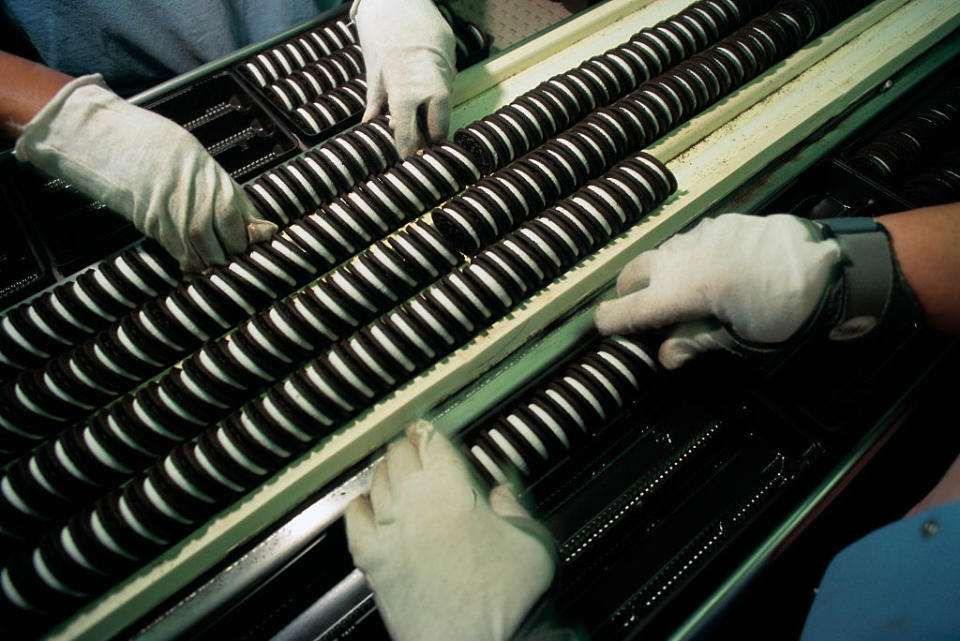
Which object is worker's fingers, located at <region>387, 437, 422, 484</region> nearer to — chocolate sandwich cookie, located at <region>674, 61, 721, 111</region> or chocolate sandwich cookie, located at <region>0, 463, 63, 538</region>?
chocolate sandwich cookie, located at <region>0, 463, 63, 538</region>

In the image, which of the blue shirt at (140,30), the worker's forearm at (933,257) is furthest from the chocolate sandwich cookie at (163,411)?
the blue shirt at (140,30)

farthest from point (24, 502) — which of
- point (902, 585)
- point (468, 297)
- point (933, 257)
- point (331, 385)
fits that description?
point (933, 257)

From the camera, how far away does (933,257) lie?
884 mm

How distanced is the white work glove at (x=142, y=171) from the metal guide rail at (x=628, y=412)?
0.49 metres

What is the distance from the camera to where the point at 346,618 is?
954 millimetres

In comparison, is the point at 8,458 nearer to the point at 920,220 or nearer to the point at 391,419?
the point at 391,419

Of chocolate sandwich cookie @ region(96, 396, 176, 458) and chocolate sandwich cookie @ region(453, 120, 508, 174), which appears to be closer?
chocolate sandwich cookie @ region(96, 396, 176, 458)

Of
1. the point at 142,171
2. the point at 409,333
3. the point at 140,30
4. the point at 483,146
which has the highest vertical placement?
the point at 140,30

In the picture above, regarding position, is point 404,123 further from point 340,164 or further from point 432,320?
point 432,320

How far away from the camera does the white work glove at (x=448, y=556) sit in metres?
0.80

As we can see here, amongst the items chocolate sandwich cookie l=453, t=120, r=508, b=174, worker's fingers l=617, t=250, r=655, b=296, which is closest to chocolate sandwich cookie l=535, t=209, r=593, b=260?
worker's fingers l=617, t=250, r=655, b=296

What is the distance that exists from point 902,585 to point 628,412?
50 cm

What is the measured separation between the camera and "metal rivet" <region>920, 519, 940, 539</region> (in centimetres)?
73

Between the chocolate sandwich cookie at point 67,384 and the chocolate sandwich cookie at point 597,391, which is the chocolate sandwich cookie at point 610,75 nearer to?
the chocolate sandwich cookie at point 597,391
